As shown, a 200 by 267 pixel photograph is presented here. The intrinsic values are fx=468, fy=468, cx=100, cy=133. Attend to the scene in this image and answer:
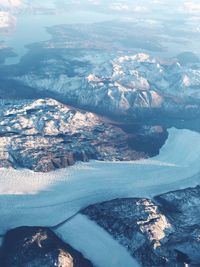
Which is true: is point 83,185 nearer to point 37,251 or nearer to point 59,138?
point 37,251

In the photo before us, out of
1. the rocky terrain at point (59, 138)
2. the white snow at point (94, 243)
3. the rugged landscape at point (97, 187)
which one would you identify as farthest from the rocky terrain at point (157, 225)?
the rocky terrain at point (59, 138)

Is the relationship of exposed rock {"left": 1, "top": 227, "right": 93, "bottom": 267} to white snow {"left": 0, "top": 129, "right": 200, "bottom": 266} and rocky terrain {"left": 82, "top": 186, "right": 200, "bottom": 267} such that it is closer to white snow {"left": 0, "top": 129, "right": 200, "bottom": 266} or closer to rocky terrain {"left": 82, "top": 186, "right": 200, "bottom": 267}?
white snow {"left": 0, "top": 129, "right": 200, "bottom": 266}

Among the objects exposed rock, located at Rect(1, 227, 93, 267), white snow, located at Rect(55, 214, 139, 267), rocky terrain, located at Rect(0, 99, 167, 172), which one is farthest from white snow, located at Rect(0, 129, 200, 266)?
rocky terrain, located at Rect(0, 99, 167, 172)

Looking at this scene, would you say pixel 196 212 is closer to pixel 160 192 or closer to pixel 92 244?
pixel 160 192

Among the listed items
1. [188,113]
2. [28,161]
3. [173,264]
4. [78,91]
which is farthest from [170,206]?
[78,91]

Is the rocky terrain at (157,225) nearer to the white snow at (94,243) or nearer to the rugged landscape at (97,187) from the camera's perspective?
the rugged landscape at (97,187)
